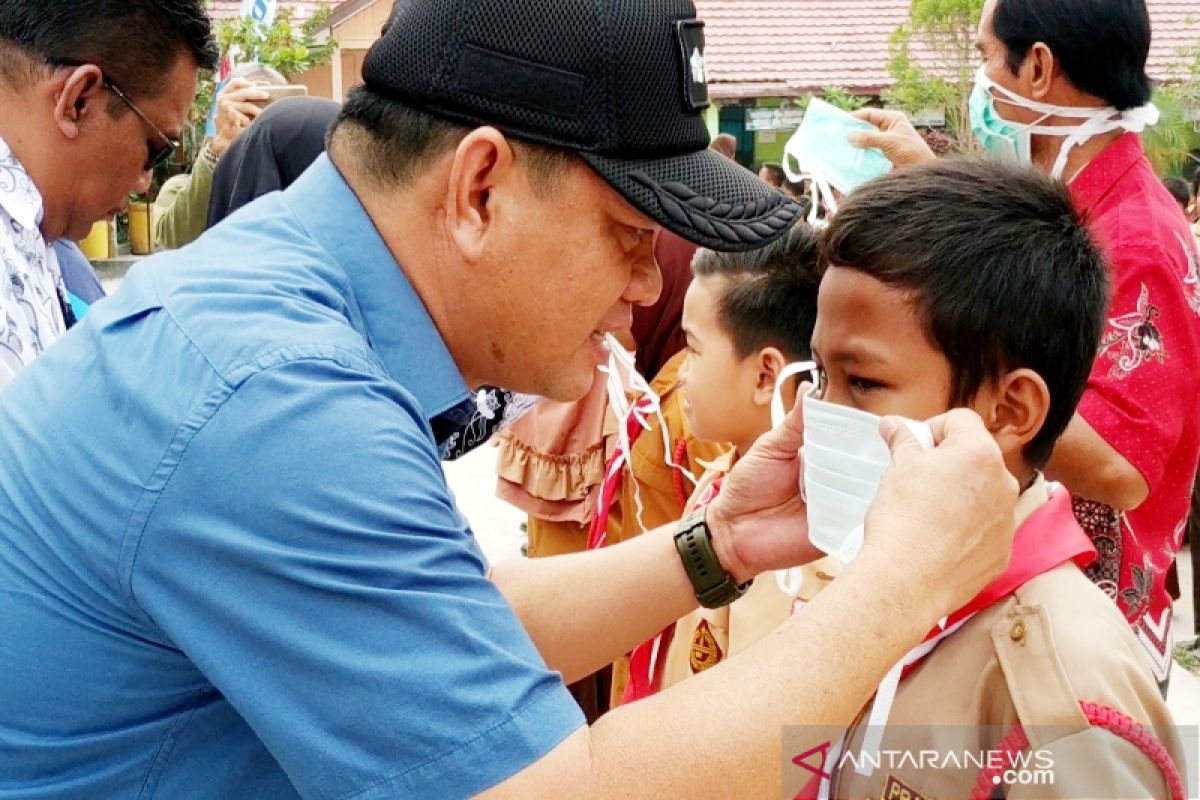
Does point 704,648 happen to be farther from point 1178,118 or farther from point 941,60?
point 941,60

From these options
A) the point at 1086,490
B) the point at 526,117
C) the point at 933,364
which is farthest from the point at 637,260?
the point at 1086,490

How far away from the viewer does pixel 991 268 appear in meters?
1.95

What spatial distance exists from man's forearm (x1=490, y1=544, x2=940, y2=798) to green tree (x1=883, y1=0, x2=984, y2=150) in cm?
965

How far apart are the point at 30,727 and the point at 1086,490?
78.0 inches

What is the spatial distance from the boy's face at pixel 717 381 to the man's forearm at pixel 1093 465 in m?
0.70

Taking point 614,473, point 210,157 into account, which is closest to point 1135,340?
point 614,473

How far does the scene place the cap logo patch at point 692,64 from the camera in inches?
62.8

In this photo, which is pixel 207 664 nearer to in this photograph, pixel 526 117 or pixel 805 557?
pixel 526 117

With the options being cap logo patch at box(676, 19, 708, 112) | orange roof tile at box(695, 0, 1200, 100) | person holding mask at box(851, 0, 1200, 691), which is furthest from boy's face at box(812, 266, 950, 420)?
orange roof tile at box(695, 0, 1200, 100)

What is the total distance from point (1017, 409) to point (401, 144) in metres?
0.99

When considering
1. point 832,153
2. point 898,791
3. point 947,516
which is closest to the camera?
point 947,516

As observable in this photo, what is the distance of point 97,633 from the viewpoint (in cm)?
137

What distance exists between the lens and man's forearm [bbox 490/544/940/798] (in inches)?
50.9

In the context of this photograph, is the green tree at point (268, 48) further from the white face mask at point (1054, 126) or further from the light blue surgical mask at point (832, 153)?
the white face mask at point (1054, 126)
